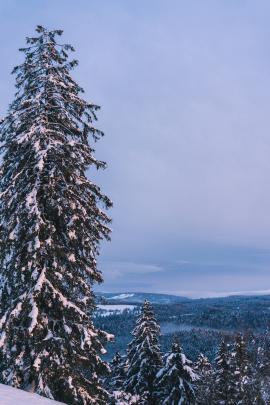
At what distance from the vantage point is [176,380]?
34375 millimetres

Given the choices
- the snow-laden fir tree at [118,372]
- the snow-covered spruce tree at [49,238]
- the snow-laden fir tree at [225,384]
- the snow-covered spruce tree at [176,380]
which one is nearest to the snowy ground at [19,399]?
the snow-covered spruce tree at [49,238]

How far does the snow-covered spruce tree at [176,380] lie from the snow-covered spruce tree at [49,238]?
2065 cm

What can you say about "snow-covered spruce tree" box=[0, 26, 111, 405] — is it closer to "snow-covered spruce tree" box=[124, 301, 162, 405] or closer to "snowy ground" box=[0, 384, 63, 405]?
"snowy ground" box=[0, 384, 63, 405]

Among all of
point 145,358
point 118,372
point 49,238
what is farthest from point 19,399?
point 118,372

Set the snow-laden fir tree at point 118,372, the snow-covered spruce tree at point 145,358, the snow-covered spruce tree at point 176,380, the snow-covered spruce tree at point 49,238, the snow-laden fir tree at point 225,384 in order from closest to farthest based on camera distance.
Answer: the snow-covered spruce tree at point 49,238, the snow-covered spruce tree at point 176,380, the snow-covered spruce tree at point 145,358, the snow-laden fir tree at point 225,384, the snow-laden fir tree at point 118,372

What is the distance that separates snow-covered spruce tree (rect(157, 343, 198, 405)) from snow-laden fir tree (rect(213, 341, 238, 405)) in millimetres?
4420

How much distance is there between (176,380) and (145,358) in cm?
268

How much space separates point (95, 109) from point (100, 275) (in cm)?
538

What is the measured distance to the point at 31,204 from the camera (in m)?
13.1

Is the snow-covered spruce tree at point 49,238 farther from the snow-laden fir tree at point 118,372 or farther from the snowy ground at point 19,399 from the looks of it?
the snow-laden fir tree at point 118,372

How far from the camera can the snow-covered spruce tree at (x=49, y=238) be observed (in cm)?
1276

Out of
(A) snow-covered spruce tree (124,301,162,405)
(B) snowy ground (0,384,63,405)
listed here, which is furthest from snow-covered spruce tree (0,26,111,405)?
(A) snow-covered spruce tree (124,301,162,405)

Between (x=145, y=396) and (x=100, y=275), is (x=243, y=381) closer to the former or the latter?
(x=145, y=396)

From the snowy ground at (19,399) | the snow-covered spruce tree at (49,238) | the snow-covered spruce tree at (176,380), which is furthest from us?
the snow-covered spruce tree at (176,380)
